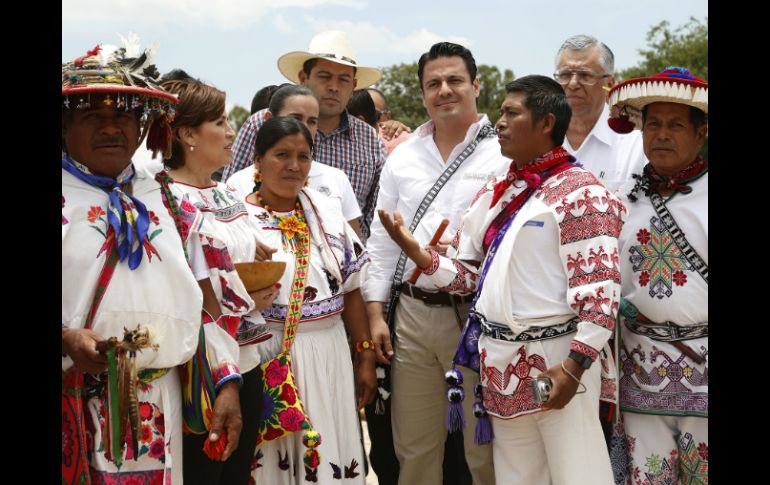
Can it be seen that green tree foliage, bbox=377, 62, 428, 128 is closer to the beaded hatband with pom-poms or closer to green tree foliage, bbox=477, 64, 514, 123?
green tree foliage, bbox=477, 64, 514, 123

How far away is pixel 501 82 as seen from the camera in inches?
918

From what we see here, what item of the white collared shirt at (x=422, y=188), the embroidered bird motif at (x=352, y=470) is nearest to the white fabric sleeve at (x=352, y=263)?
the white collared shirt at (x=422, y=188)

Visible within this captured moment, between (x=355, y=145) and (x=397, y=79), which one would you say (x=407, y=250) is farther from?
(x=397, y=79)

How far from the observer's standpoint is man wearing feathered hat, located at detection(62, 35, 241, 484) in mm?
2580

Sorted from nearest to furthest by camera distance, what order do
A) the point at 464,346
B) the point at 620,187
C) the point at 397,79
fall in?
the point at 464,346
the point at 620,187
the point at 397,79

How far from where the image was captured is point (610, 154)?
14.5 feet

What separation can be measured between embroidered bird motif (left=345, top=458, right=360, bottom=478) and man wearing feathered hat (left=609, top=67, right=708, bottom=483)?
1.22m

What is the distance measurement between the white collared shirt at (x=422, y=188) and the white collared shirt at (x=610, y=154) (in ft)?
1.62

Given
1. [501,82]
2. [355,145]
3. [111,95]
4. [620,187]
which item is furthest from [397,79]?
[111,95]

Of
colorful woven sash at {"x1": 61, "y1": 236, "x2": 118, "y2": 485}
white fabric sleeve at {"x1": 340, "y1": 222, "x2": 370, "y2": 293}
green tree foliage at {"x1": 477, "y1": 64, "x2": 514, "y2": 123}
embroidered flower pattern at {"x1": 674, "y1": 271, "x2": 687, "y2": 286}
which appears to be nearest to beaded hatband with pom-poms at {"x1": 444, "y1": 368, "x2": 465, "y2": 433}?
white fabric sleeve at {"x1": 340, "y1": 222, "x2": 370, "y2": 293}

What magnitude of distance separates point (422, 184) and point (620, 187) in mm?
1042

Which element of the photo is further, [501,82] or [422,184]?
[501,82]

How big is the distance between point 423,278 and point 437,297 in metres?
0.12
